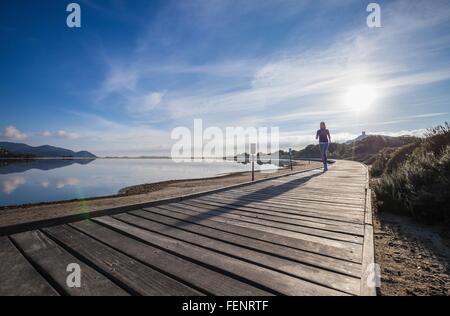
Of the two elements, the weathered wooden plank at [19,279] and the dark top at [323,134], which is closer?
the weathered wooden plank at [19,279]

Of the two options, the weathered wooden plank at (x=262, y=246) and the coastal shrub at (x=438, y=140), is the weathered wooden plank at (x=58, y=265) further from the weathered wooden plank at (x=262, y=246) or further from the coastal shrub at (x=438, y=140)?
the coastal shrub at (x=438, y=140)

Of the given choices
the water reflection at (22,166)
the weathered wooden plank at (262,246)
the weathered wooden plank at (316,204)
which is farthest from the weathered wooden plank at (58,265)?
the water reflection at (22,166)

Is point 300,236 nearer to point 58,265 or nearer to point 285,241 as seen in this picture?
point 285,241

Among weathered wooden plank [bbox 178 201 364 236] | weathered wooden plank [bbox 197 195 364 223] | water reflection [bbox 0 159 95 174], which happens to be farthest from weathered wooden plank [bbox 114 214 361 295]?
water reflection [bbox 0 159 95 174]

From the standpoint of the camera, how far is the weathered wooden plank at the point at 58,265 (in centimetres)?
147

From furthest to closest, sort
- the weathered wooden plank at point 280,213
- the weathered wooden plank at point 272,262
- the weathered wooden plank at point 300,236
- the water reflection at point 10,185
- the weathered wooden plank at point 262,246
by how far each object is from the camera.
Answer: the water reflection at point 10,185 < the weathered wooden plank at point 280,213 < the weathered wooden plank at point 300,236 < the weathered wooden plank at point 262,246 < the weathered wooden plank at point 272,262

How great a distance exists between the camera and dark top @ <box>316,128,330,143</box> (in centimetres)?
1057

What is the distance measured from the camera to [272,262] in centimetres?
187

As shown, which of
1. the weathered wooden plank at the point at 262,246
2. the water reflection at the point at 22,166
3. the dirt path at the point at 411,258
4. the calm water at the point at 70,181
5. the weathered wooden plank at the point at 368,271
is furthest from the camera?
the water reflection at the point at 22,166

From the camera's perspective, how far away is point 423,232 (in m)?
3.51
